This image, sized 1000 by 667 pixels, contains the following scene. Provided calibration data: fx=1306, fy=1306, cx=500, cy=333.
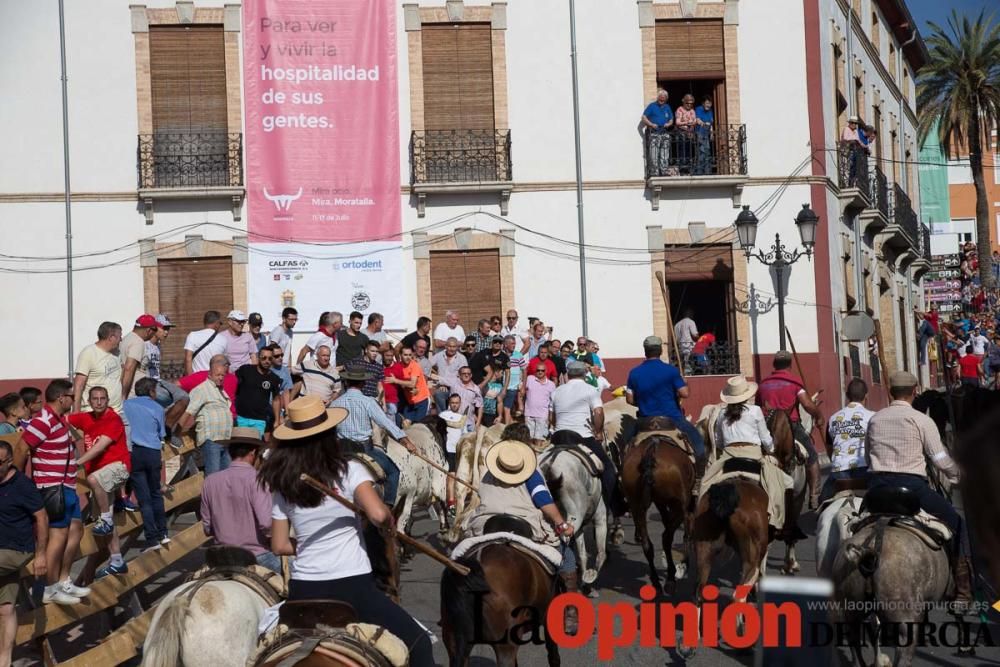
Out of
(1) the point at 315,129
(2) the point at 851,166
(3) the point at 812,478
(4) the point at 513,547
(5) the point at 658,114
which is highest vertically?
(5) the point at 658,114

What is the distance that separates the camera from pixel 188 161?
27.2 m

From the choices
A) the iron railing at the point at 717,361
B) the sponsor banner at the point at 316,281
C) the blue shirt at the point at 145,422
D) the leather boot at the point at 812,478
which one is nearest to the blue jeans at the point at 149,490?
the blue shirt at the point at 145,422

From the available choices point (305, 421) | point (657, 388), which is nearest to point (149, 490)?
point (657, 388)

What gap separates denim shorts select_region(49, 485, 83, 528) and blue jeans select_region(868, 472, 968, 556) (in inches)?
250

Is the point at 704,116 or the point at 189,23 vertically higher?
the point at 189,23

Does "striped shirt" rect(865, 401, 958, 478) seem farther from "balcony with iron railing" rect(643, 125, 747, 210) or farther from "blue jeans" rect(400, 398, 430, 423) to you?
"balcony with iron railing" rect(643, 125, 747, 210)

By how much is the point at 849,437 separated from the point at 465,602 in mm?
6154

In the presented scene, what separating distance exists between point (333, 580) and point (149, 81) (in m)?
22.9

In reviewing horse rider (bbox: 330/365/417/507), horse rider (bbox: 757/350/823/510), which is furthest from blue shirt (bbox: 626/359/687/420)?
horse rider (bbox: 330/365/417/507)

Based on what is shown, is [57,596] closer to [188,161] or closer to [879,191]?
[188,161]

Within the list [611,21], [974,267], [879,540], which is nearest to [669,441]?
[879,540]

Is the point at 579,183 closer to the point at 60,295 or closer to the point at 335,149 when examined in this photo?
the point at 335,149

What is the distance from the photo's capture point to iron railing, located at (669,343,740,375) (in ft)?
90.4

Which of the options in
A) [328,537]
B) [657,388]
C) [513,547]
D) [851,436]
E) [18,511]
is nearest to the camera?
[328,537]
